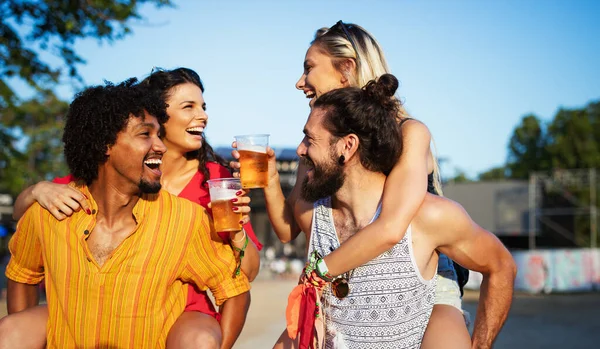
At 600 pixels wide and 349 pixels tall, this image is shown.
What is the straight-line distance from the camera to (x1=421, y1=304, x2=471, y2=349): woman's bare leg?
300cm

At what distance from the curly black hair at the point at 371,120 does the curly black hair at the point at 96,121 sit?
3.85 feet

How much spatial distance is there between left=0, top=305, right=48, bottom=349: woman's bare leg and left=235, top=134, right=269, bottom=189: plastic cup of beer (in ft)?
4.55

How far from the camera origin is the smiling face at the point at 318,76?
381 centimetres

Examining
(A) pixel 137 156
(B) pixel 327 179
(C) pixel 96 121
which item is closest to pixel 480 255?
(B) pixel 327 179

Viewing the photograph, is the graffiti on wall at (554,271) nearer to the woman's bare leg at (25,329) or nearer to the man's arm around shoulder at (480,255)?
the man's arm around shoulder at (480,255)

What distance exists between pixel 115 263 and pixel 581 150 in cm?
5218

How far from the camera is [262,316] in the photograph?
13461 millimetres

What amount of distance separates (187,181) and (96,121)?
1013 millimetres

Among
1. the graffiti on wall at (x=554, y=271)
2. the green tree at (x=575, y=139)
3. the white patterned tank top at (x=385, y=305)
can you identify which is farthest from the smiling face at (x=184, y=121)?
the green tree at (x=575, y=139)

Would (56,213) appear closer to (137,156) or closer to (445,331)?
(137,156)

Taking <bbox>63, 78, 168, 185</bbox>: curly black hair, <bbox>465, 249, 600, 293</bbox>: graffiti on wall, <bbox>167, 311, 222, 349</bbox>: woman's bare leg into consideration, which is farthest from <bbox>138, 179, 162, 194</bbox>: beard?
<bbox>465, 249, 600, 293</bbox>: graffiti on wall

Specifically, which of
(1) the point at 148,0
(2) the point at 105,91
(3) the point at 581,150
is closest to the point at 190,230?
(2) the point at 105,91

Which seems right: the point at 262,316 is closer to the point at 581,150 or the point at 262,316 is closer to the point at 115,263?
the point at 115,263

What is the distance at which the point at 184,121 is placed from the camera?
14.0 ft
